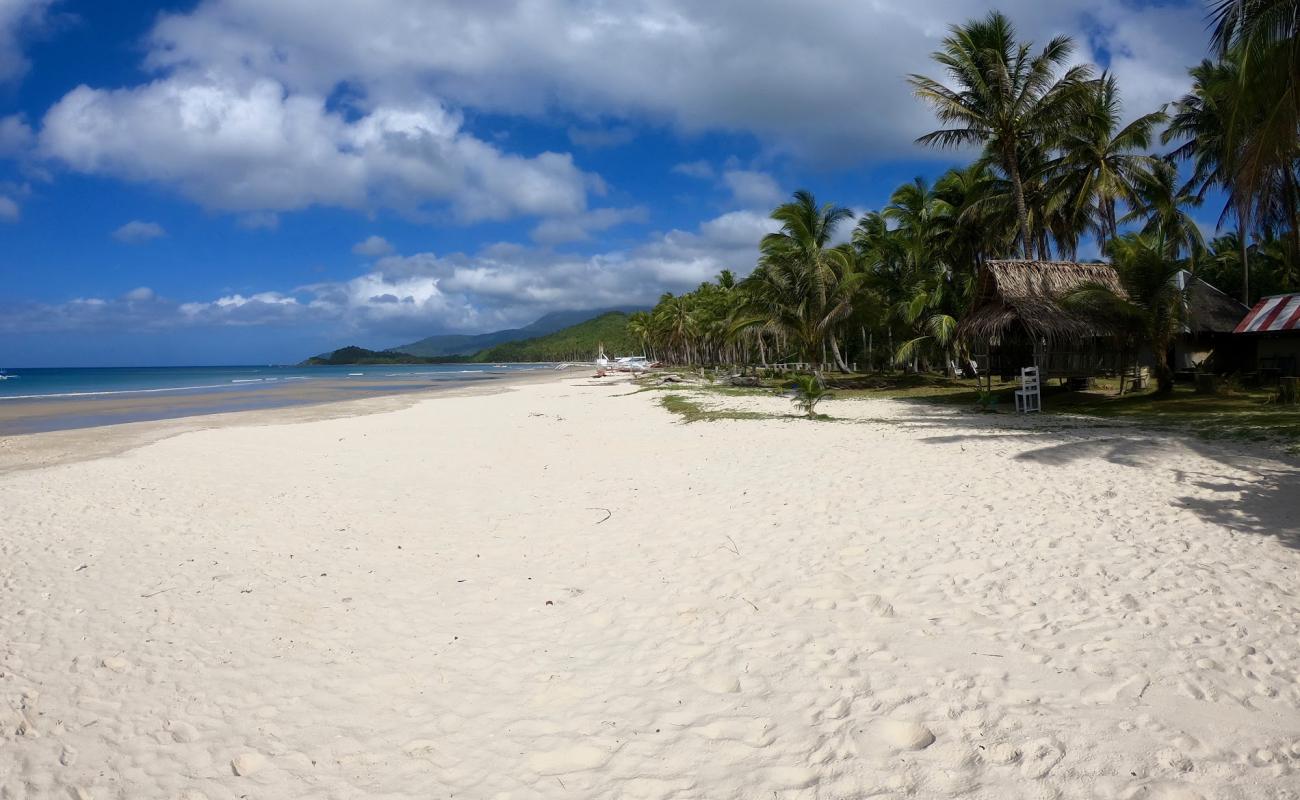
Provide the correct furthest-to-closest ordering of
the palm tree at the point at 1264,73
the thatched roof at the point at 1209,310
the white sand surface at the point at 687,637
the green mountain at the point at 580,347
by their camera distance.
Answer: the green mountain at the point at 580,347, the thatched roof at the point at 1209,310, the palm tree at the point at 1264,73, the white sand surface at the point at 687,637

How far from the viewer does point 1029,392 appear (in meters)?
13.6

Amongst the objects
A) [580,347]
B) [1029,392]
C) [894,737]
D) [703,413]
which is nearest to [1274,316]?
[1029,392]

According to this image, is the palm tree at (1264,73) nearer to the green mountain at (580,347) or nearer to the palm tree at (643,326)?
the palm tree at (643,326)

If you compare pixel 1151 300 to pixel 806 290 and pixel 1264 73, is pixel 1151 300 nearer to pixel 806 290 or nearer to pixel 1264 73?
pixel 1264 73

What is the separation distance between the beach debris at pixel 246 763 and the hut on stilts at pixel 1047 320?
1785 cm

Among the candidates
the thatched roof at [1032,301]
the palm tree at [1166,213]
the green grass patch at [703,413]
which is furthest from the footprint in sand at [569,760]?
the palm tree at [1166,213]

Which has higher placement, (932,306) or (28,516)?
(932,306)

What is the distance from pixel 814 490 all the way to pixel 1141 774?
4.52 metres

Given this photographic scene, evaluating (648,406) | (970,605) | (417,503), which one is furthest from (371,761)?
(648,406)

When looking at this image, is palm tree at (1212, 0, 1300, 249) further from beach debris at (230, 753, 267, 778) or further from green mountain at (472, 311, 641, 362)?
green mountain at (472, 311, 641, 362)

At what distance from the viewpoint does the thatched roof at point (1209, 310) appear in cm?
1706

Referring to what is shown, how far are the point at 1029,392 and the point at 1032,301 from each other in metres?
4.57

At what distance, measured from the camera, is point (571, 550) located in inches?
223

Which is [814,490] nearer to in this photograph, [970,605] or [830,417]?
[970,605]
